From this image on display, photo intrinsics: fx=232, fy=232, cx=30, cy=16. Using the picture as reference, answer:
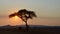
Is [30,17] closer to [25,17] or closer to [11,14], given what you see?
[25,17]

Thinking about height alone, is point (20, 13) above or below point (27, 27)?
above

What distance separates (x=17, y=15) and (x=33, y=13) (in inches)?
82.1

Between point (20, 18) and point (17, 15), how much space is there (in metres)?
0.56

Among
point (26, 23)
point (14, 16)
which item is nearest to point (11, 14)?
point (14, 16)

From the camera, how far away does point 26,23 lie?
96.9 feet

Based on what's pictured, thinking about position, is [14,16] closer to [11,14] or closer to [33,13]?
[11,14]

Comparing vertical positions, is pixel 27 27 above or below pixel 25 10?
below

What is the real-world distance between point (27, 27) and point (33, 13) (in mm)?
2010

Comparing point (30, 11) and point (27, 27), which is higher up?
point (30, 11)

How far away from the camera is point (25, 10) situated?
29.7m

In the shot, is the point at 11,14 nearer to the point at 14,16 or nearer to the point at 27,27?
the point at 14,16

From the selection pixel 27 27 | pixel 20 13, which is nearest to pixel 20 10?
pixel 20 13

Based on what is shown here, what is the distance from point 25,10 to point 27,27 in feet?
7.22

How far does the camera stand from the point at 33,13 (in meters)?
29.9
